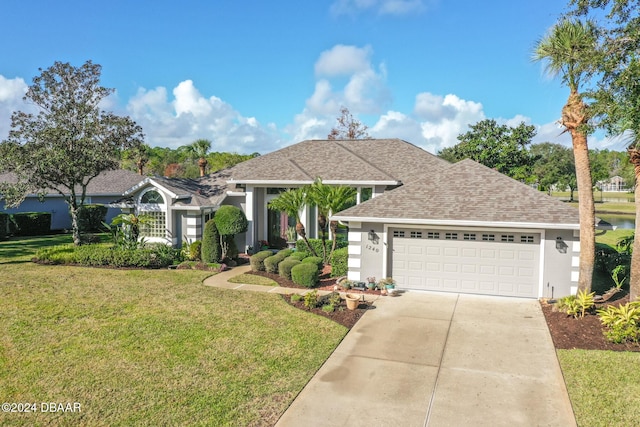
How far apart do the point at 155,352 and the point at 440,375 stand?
594cm

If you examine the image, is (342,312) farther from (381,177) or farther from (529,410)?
(381,177)

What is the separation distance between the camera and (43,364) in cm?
856

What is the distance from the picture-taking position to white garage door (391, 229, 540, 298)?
13789mm

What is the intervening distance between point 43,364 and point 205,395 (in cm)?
376

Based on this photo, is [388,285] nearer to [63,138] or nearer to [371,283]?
[371,283]

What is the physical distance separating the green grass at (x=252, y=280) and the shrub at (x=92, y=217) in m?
18.8

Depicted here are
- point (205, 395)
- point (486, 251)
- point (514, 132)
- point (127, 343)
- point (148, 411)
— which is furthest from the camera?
point (514, 132)

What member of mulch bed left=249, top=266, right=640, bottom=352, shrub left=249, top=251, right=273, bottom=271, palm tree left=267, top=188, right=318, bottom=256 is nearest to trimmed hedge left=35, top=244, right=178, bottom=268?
shrub left=249, top=251, right=273, bottom=271

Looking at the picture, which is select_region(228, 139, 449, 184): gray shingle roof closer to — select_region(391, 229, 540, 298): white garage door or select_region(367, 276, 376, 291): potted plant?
select_region(391, 229, 540, 298): white garage door

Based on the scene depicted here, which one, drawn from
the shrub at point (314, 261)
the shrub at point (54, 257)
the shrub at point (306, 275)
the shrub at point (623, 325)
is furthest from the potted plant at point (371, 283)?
the shrub at point (54, 257)

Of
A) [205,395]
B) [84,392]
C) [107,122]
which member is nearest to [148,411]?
[205,395]

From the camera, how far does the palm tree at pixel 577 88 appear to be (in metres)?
11.2

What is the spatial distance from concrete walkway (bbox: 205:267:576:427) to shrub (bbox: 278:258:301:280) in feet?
15.7

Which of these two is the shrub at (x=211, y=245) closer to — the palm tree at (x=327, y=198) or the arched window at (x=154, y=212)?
the arched window at (x=154, y=212)
